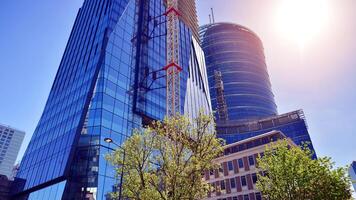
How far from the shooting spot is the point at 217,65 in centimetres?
15925

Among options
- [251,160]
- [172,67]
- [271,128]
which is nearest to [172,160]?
[251,160]

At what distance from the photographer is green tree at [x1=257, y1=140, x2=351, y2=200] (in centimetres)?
2161

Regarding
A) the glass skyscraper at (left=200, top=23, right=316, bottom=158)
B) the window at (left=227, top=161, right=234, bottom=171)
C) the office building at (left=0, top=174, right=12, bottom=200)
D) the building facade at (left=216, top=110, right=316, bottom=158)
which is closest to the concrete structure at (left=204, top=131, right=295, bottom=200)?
the window at (left=227, top=161, right=234, bottom=171)

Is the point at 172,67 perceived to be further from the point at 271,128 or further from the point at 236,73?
the point at 236,73

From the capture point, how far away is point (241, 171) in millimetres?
50062

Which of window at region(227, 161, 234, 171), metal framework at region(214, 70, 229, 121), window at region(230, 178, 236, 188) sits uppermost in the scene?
metal framework at region(214, 70, 229, 121)

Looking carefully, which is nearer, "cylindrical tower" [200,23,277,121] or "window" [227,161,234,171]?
"window" [227,161,234,171]

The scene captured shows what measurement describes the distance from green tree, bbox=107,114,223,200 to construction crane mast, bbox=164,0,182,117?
41903 mm

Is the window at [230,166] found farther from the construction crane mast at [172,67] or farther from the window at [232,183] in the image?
the construction crane mast at [172,67]

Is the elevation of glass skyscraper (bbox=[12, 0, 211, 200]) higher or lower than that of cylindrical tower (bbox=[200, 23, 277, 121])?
lower

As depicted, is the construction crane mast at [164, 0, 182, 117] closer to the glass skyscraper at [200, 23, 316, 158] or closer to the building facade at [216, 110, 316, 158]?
the building facade at [216, 110, 316, 158]

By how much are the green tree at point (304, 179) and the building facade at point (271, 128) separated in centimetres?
9232

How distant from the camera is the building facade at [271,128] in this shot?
358 ft

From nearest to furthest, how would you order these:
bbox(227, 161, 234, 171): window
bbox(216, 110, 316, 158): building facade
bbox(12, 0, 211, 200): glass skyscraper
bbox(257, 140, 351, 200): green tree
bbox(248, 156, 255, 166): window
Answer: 1. bbox(257, 140, 351, 200): green tree
2. bbox(12, 0, 211, 200): glass skyscraper
3. bbox(248, 156, 255, 166): window
4. bbox(227, 161, 234, 171): window
5. bbox(216, 110, 316, 158): building facade
